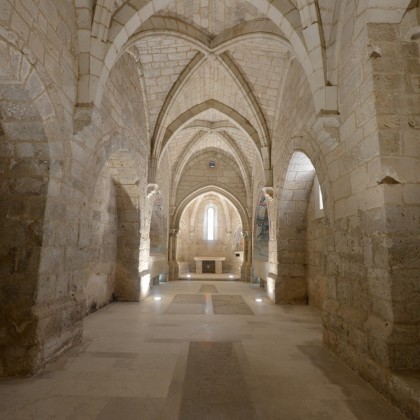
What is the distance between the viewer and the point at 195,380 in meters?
2.52

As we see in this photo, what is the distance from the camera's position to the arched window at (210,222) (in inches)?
712

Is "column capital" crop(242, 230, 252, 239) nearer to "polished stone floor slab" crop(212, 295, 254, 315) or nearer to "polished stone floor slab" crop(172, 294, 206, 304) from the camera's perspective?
"polished stone floor slab" crop(212, 295, 254, 315)

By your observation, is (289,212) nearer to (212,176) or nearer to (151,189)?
(151,189)

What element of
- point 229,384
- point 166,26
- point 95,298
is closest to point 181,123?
point 166,26

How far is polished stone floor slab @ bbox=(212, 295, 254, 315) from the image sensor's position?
5359 millimetres

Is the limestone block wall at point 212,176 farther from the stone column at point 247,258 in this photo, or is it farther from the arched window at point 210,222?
the arched window at point 210,222

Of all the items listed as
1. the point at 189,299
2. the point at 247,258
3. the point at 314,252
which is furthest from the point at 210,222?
the point at 314,252

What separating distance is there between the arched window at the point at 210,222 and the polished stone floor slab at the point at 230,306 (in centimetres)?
1072

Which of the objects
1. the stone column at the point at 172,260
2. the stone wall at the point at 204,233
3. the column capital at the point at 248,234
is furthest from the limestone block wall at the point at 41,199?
the stone wall at the point at 204,233

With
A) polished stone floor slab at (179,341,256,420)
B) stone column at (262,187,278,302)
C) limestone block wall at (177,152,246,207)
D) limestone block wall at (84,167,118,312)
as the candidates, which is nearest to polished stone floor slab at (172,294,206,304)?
limestone block wall at (84,167,118,312)

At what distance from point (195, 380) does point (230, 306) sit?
11.6ft

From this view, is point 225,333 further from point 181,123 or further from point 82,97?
point 181,123

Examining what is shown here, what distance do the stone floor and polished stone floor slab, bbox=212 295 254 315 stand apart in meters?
1.03

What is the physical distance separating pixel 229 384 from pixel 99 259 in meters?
4.08
